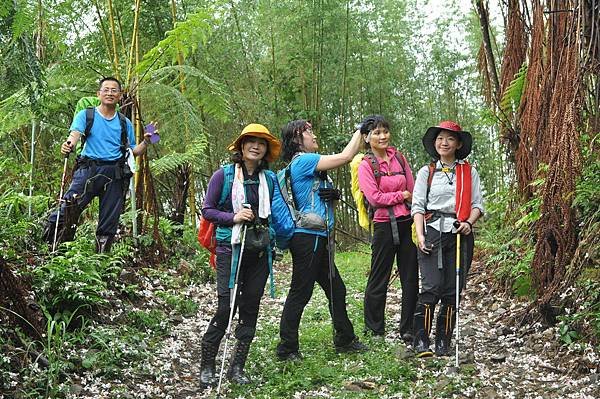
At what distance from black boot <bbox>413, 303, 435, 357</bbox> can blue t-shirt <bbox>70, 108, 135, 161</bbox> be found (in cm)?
332

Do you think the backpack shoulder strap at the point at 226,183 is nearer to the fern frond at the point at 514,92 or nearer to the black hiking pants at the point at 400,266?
the black hiking pants at the point at 400,266

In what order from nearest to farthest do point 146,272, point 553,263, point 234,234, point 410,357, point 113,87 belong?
point 234,234 → point 410,357 → point 553,263 → point 113,87 → point 146,272

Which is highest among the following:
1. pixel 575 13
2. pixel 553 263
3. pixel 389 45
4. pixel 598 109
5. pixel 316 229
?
pixel 389 45

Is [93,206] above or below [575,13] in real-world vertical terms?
below

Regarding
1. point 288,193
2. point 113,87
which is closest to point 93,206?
point 113,87

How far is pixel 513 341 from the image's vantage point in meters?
5.86

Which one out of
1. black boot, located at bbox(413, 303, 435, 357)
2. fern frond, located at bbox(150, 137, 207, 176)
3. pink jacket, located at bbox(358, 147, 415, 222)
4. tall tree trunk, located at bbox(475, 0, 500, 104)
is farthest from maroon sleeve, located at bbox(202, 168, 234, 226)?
tall tree trunk, located at bbox(475, 0, 500, 104)

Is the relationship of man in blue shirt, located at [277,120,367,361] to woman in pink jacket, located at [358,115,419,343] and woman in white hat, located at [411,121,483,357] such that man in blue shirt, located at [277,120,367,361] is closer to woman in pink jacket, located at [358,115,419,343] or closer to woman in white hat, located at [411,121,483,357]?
woman in pink jacket, located at [358,115,419,343]

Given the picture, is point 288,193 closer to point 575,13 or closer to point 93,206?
point 575,13

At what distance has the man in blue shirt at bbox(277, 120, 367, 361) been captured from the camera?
5.44m

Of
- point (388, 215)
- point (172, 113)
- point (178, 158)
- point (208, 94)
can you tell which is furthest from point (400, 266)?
point (172, 113)

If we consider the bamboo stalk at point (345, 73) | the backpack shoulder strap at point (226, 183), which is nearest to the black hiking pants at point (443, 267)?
the backpack shoulder strap at point (226, 183)

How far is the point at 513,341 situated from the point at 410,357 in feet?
3.71

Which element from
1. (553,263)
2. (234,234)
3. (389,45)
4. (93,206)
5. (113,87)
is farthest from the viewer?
(389,45)
